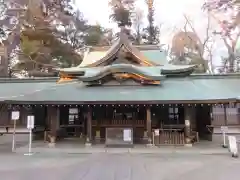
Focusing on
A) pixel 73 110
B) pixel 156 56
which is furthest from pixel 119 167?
pixel 156 56

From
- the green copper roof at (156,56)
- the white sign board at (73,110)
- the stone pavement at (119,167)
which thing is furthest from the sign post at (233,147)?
the white sign board at (73,110)

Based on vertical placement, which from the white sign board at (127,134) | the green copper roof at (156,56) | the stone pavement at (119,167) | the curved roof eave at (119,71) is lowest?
the stone pavement at (119,167)

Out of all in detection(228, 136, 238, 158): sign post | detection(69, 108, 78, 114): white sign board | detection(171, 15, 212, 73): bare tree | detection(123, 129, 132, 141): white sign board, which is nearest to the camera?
detection(228, 136, 238, 158): sign post

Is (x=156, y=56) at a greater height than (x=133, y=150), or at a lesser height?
greater

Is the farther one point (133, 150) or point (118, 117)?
point (118, 117)

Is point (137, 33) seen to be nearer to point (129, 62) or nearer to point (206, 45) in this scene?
point (206, 45)

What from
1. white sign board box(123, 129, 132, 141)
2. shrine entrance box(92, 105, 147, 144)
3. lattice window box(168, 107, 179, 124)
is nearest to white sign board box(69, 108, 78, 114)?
shrine entrance box(92, 105, 147, 144)

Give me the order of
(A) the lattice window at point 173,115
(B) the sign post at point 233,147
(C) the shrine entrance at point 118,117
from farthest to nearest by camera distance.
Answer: (A) the lattice window at point 173,115 < (C) the shrine entrance at point 118,117 < (B) the sign post at point 233,147

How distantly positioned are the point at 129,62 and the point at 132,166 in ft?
35.4

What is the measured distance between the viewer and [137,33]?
160ft

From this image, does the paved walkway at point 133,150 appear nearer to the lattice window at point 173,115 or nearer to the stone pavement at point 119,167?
the stone pavement at point 119,167

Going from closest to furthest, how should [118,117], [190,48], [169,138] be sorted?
[169,138] < [118,117] < [190,48]

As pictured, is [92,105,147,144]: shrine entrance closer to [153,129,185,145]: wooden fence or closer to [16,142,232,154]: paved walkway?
[153,129,185,145]: wooden fence

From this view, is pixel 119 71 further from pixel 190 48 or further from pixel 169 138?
pixel 190 48
